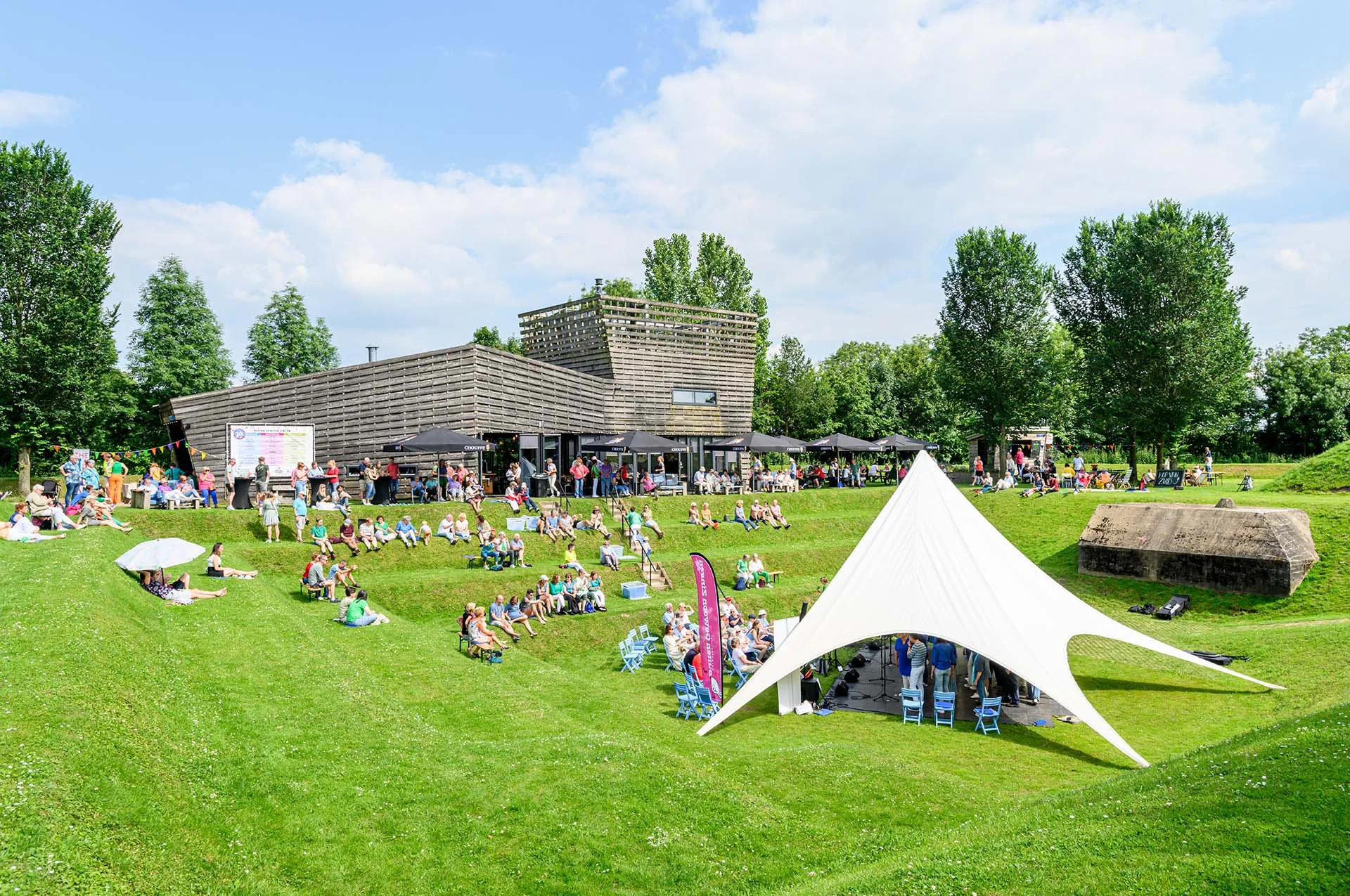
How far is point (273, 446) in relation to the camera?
80.8ft

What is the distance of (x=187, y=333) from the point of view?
48844 mm

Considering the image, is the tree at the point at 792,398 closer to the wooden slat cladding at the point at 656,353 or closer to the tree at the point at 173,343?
the wooden slat cladding at the point at 656,353

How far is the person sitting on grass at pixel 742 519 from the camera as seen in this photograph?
92.0 ft

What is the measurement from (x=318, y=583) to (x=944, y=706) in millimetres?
13454

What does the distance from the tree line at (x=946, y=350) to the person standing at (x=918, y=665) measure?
27289 millimetres

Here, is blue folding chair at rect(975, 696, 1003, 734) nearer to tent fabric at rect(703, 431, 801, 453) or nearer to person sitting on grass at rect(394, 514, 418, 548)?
person sitting on grass at rect(394, 514, 418, 548)

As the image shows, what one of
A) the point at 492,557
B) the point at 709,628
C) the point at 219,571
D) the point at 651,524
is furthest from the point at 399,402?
the point at 709,628

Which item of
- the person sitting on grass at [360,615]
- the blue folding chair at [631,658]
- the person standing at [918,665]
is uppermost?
the person sitting on grass at [360,615]

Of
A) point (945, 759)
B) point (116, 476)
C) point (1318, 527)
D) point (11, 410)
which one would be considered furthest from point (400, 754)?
point (11, 410)

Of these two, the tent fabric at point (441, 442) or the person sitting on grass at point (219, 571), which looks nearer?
the person sitting on grass at point (219, 571)

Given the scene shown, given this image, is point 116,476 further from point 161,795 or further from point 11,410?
point 161,795

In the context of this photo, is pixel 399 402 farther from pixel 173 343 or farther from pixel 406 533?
pixel 173 343

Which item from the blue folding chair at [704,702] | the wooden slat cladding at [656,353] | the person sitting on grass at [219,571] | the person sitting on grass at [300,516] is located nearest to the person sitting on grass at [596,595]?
the blue folding chair at [704,702]

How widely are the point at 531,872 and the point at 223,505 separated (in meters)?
21.2
